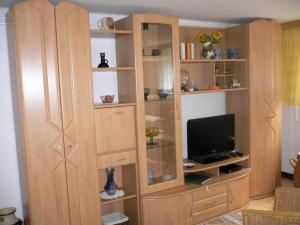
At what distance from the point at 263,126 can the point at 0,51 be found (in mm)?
3219

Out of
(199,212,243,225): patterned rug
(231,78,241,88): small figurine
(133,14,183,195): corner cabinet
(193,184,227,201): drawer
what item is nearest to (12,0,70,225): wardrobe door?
(133,14,183,195): corner cabinet

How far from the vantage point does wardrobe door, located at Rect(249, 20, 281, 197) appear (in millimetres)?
3982

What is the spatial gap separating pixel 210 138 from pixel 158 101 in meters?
0.96

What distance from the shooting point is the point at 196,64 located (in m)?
4.08

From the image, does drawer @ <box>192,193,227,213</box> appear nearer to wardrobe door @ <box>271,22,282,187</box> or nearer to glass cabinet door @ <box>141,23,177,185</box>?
glass cabinet door @ <box>141,23,177,185</box>

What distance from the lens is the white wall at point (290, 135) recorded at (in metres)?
4.69

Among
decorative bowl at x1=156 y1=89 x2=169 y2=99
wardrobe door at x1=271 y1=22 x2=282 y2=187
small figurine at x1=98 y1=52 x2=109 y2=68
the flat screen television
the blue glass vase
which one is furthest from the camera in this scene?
wardrobe door at x1=271 y1=22 x2=282 y2=187

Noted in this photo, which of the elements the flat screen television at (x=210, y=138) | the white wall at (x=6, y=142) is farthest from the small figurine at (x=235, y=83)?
the white wall at (x=6, y=142)

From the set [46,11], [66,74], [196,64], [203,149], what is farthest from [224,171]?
[46,11]

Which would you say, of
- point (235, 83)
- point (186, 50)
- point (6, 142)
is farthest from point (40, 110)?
point (235, 83)

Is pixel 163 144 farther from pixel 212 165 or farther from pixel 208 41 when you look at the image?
pixel 208 41

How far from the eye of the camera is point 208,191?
11.8 ft

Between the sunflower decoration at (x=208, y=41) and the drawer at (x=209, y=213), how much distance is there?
1.81 metres

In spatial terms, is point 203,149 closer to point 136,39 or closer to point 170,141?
point 170,141
